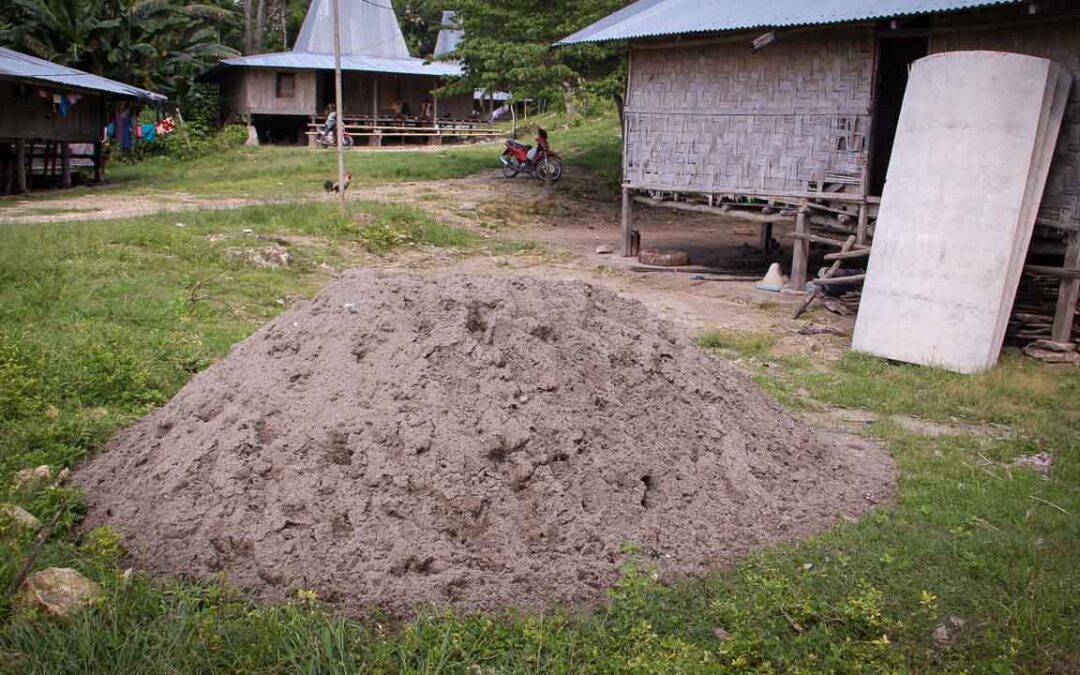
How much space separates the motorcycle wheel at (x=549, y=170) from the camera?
20.0 meters

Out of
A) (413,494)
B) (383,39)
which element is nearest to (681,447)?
(413,494)

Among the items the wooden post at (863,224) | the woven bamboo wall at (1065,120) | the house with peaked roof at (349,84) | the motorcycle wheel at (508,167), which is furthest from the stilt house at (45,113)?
the woven bamboo wall at (1065,120)

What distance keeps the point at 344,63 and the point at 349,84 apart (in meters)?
1.72

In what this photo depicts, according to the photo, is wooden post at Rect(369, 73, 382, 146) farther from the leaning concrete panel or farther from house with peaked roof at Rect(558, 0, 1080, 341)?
the leaning concrete panel

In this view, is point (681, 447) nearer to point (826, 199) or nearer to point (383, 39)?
point (826, 199)

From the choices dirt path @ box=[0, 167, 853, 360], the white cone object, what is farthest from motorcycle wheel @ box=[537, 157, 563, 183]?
the white cone object

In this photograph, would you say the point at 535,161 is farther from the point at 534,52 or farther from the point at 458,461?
the point at 458,461

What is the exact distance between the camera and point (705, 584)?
419 centimetres

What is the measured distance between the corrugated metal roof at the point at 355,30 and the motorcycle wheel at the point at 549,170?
13.8 m

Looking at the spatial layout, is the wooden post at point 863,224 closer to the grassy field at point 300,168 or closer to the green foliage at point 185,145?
the grassy field at point 300,168

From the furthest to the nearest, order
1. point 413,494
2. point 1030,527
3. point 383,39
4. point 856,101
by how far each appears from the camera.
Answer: point 383,39 < point 856,101 < point 1030,527 < point 413,494

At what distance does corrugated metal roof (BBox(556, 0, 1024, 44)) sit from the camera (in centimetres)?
1067

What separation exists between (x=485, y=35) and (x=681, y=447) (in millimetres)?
15376

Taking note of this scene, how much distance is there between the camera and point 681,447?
16.2ft
